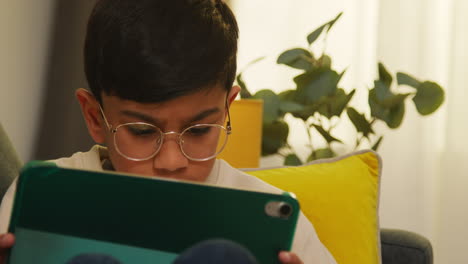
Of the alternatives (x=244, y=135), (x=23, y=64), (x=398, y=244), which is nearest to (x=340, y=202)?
(x=398, y=244)

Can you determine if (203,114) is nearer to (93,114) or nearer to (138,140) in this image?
(138,140)

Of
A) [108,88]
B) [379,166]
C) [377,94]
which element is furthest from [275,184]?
[377,94]

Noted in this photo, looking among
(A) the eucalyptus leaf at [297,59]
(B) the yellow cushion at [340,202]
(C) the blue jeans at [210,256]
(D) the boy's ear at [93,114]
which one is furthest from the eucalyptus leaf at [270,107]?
(C) the blue jeans at [210,256]

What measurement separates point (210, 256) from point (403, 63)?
7.47 feet

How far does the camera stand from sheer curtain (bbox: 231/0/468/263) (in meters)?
2.60

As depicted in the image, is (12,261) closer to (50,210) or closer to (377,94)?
(50,210)

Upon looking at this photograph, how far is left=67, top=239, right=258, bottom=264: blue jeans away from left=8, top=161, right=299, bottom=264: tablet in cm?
9

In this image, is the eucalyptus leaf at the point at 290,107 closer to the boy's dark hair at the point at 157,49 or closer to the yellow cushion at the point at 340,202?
the yellow cushion at the point at 340,202

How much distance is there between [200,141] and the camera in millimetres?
913

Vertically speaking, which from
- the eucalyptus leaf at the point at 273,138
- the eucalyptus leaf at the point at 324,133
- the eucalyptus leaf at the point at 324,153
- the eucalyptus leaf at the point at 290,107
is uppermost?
the eucalyptus leaf at the point at 290,107

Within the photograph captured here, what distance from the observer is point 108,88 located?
92 centimetres

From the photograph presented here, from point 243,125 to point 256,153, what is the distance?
93 millimetres

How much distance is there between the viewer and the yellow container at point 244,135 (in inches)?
68.3

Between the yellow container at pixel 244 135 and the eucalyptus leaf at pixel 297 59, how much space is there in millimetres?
272
